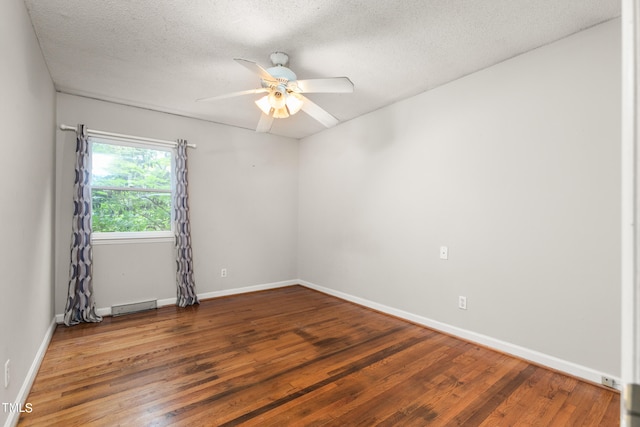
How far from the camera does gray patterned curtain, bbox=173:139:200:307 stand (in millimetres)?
3857

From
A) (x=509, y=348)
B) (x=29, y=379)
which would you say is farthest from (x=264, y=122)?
(x=509, y=348)

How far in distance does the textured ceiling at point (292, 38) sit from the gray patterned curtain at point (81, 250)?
74 cm

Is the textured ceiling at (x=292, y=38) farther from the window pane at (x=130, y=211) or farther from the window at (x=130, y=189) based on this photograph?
the window pane at (x=130, y=211)

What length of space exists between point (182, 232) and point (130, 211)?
647mm

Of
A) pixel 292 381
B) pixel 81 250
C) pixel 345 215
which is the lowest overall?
pixel 292 381

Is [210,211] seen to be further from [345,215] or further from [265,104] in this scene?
[265,104]

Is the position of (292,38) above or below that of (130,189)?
above

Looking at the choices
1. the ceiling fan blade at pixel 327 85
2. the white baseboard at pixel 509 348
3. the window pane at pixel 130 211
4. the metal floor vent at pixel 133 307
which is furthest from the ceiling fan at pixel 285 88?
the metal floor vent at pixel 133 307

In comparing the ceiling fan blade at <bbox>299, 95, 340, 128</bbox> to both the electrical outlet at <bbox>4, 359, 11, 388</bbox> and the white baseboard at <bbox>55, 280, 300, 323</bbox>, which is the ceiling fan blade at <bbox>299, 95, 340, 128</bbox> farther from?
the white baseboard at <bbox>55, 280, 300, 323</bbox>

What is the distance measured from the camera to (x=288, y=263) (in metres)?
5.04

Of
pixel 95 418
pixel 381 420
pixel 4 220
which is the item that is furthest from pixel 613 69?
pixel 95 418

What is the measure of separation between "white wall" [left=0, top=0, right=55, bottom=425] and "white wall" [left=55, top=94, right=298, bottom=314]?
2.01ft

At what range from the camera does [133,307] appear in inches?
141

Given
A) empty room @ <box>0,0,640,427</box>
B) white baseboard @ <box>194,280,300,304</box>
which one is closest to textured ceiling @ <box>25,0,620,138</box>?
empty room @ <box>0,0,640,427</box>
